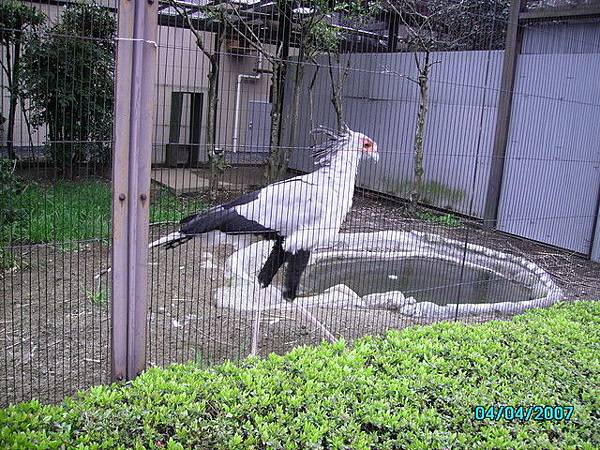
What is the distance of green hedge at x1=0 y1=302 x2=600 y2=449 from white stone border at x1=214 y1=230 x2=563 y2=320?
4.82 ft

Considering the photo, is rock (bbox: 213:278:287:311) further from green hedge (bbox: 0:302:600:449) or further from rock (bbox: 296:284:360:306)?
green hedge (bbox: 0:302:600:449)

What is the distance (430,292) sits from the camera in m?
5.82

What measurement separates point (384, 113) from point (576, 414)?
670 centimetres

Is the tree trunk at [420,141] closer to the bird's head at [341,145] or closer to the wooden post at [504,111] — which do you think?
the wooden post at [504,111]

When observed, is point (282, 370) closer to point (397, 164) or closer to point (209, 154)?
point (209, 154)

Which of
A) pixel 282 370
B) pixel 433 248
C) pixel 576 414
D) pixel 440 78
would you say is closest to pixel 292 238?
pixel 282 370

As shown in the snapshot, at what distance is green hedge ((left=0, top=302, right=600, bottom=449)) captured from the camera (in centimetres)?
220

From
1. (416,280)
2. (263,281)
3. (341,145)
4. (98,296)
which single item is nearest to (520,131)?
(416,280)

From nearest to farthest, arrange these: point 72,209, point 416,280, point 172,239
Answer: point 172,239
point 72,209
point 416,280

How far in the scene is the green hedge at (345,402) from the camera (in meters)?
2.20

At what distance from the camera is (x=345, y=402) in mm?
2535
